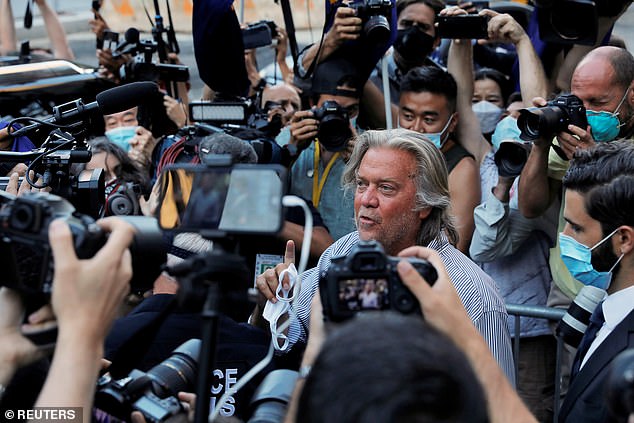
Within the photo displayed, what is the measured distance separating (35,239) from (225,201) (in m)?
0.39

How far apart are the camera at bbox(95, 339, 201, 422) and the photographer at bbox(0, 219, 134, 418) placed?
0.75ft

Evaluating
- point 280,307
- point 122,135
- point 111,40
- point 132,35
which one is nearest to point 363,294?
point 280,307

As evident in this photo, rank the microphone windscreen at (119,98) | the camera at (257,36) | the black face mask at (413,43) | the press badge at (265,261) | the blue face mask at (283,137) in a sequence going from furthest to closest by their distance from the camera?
the camera at (257,36) < the black face mask at (413,43) < the blue face mask at (283,137) < the press badge at (265,261) < the microphone windscreen at (119,98)

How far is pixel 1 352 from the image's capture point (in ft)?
6.46

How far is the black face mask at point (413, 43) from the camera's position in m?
5.22

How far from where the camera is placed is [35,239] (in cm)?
188

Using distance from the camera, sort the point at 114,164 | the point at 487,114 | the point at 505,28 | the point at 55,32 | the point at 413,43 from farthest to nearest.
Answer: the point at 55,32 → the point at 487,114 → the point at 413,43 → the point at 114,164 → the point at 505,28

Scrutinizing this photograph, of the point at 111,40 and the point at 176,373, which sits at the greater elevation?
the point at 176,373

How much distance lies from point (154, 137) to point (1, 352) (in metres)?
3.71

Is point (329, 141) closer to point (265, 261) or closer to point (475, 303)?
point (265, 261)

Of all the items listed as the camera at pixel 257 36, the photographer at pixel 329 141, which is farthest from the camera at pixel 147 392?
the camera at pixel 257 36

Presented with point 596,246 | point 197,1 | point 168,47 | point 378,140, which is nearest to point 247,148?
point 378,140

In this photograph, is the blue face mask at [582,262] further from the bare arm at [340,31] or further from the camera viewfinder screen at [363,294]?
the bare arm at [340,31]

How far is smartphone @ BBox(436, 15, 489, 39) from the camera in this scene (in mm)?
4812
